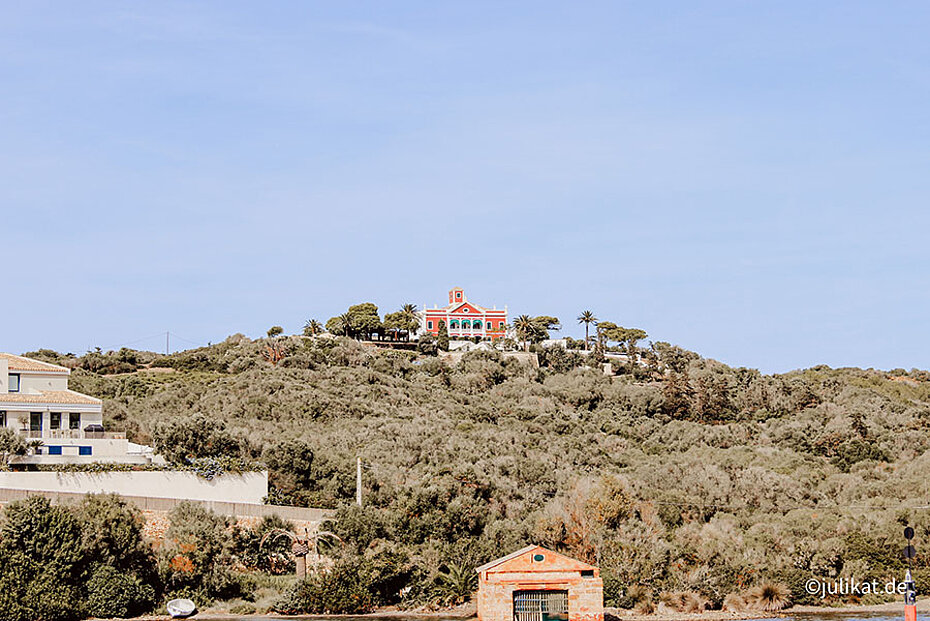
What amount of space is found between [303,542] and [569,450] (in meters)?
21.7

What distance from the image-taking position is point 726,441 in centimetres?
6094

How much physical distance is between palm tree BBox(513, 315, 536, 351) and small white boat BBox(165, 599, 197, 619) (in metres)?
68.5

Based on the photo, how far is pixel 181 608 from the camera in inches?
1249

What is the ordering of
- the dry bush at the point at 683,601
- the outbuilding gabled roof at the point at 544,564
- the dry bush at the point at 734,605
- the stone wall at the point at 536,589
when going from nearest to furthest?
the stone wall at the point at 536,589 < the outbuilding gabled roof at the point at 544,564 < the dry bush at the point at 683,601 < the dry bush at the point at 734,605

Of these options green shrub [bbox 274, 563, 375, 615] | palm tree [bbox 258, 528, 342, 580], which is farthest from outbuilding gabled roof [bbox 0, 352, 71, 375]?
green shrub [bbox 274, 563, 375, 615]

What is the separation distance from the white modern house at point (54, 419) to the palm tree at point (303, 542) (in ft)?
22.5

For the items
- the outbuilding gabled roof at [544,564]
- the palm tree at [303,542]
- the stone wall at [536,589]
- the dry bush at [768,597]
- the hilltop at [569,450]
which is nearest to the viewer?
the stone wall at [536,589]

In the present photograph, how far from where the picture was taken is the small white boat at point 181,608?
104 feet

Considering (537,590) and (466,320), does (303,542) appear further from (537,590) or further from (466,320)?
(466,320)

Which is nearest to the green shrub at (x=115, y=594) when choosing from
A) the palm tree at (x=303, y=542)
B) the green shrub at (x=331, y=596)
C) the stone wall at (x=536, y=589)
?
the green shrub at (x=331, y=596)

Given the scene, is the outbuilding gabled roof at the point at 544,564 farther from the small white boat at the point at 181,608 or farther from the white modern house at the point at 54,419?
the white modern house at the point at 54,419

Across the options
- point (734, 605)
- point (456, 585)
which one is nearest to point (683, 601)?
point (734, 605)

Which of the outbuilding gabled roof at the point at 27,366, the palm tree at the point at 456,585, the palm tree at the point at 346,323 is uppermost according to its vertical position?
the palm tree at the point at 346,323

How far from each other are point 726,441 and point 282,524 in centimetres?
3158
